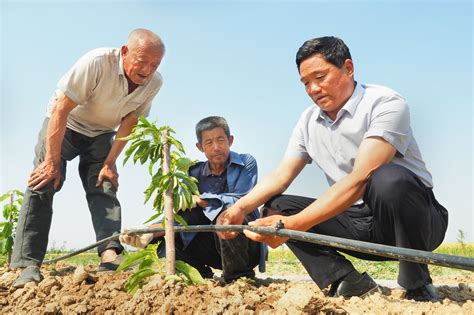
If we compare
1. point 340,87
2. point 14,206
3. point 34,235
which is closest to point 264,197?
point 340,87

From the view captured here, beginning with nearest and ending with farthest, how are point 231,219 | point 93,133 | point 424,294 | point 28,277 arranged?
point 424,294
point 231,219
point 28,277
point 93,133

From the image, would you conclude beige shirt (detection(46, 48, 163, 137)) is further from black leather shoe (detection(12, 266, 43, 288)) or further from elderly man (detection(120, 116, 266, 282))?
black leather shoe (detection(12, 266, 43, 288))

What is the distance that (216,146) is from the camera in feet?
12.5

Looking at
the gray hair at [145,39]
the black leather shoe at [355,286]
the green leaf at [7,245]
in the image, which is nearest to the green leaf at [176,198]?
the black leather shoe at [355,286]

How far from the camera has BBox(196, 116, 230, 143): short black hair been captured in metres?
3.90

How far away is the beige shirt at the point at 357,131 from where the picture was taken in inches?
104

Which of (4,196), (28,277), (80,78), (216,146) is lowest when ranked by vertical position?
(28,277)

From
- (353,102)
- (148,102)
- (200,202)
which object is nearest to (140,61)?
(148,102)

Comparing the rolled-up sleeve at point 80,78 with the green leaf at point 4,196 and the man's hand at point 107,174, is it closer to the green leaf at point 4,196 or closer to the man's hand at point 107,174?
the man's hand at point 107,174

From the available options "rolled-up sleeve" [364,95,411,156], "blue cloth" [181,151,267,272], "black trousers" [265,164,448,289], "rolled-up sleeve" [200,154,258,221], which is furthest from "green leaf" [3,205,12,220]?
"rolled-up sleeve" [364,95,411,156]

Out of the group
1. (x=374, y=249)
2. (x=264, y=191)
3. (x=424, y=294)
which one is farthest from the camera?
(x=264, y=191)

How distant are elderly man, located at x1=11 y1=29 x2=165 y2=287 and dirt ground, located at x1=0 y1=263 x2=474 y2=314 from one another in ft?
1.94

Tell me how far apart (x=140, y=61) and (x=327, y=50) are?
1481 millimetres

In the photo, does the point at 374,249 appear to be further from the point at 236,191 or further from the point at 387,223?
the point at 236,191
